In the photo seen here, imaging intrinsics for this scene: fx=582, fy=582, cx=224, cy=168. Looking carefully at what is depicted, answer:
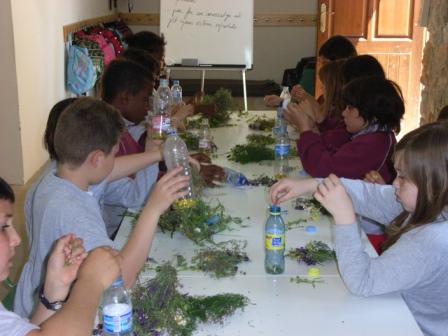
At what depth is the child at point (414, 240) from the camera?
156 centimetres

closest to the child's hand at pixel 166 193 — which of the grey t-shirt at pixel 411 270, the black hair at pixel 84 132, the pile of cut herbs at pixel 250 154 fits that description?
the black hair at pixel 84 132

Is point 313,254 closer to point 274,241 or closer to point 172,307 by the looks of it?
point 274,241

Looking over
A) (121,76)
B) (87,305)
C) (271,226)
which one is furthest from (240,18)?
(87,305)

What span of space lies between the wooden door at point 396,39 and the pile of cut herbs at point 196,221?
4446mm

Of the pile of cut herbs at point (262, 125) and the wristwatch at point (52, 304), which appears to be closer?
the wristwatch at point (52, 304)

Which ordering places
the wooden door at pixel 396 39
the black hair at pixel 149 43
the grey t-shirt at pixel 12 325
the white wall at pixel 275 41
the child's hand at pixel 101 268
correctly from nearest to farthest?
the grey t-shirt at pixel 12 325
the child's hand at pixel 101 268
the black hair at pixel 149 43
the wooden door at pixel 396 39
the white wall at pixel 275 41

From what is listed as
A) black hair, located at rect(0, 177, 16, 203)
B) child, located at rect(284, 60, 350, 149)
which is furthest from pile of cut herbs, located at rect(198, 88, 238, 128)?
black hair, located at rect(0, 177, 16, 203)

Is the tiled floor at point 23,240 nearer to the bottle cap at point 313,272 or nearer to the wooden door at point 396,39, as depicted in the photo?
the bottle cap at point 313,272

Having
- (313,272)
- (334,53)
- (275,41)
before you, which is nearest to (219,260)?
(313,272)

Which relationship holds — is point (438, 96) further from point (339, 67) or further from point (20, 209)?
point (20, 209)

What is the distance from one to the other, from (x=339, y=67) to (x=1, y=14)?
111 inches

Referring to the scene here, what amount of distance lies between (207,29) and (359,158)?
14.9 feet

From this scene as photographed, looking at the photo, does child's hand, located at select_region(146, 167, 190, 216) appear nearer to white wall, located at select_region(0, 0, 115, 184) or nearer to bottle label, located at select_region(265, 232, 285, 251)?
bottle label, located at select_region(265, 232, 285, 251)

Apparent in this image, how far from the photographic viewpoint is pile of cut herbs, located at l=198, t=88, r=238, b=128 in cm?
414
